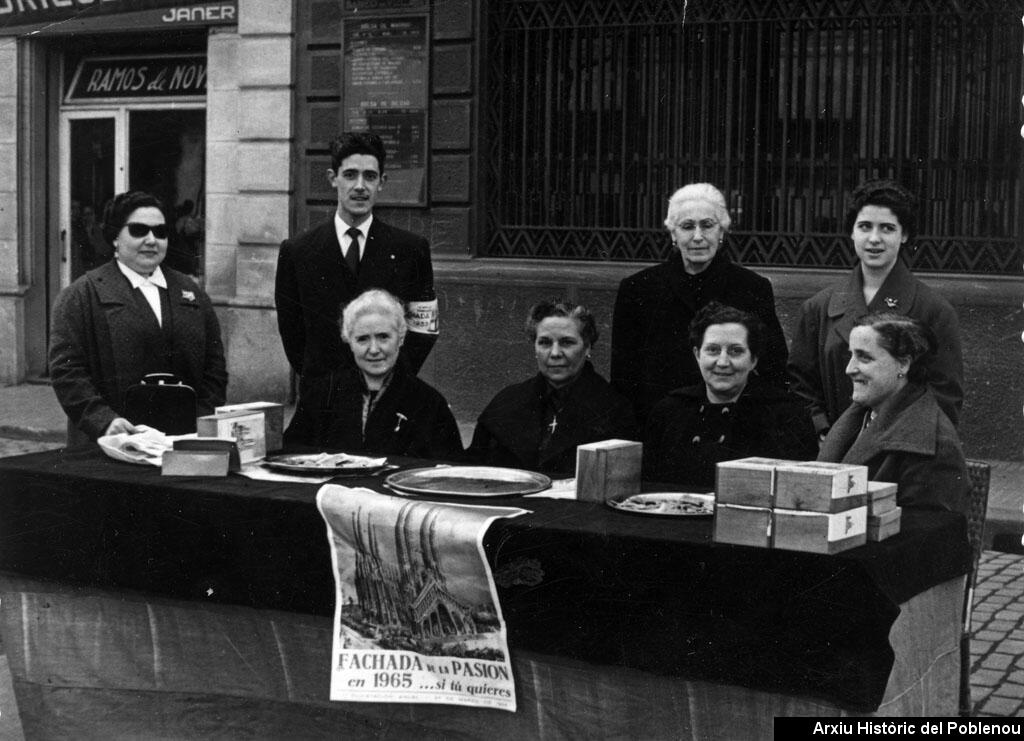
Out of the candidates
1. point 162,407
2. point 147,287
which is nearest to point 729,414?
point 162,407

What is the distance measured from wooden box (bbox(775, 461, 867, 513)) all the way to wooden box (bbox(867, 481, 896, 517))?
70 millimetres

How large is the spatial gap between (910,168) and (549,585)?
686 centimetres

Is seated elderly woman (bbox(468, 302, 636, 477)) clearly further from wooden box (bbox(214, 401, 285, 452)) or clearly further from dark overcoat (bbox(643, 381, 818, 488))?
wooden box (bbox(214, 401, 285, 452))

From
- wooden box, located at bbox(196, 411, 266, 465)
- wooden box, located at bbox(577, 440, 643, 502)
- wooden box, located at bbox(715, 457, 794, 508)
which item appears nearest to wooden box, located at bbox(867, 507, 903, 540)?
wooden box, located at bbox(715, 457, 794, 508)

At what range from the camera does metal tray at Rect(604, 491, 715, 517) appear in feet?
11.1

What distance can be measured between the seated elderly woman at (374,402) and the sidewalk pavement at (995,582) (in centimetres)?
197

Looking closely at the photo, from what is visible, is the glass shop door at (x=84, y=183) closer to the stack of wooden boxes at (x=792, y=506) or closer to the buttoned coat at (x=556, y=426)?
the buttoned coat at (x=556, y=426)

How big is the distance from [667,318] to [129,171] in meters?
8.68

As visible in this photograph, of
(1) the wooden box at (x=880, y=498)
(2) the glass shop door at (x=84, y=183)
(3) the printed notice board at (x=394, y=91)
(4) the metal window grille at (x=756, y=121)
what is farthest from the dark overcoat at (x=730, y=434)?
(2) the glass shop door at (x=84, y=183)

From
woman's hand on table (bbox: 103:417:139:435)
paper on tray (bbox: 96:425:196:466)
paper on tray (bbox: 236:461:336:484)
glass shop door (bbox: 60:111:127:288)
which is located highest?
glass shop door (bbox: 60:111:127:288)

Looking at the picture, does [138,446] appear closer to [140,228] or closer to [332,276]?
[140,228]

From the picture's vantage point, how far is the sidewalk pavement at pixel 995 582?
489 cm

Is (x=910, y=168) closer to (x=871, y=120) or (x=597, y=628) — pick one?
(x=871, y=120)

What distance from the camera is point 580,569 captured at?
10.6 ft
